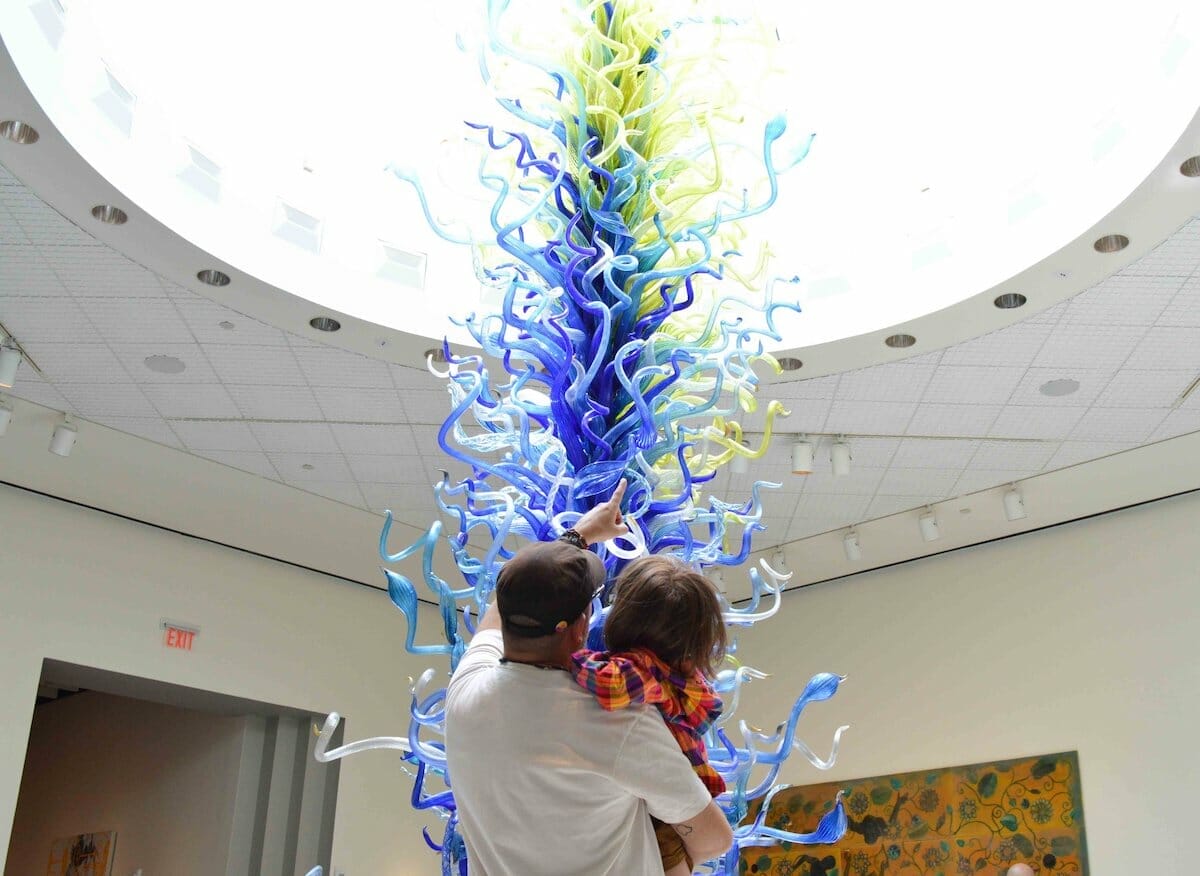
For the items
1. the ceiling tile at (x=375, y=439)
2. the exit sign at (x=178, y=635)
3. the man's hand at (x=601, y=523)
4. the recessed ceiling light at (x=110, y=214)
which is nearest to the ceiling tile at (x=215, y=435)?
the ceiling tile at (x=375, y=439)

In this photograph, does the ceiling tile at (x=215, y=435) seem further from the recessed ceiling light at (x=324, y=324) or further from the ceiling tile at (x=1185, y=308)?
the ceiling tile at (x=1185, y=308)

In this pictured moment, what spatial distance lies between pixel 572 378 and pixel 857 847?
11.7 metres

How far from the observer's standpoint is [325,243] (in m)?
9.04

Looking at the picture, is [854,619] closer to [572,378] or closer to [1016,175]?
[1016,175]

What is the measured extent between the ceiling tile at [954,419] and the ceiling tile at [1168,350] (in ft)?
3.95

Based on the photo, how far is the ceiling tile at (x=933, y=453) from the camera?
10945mm

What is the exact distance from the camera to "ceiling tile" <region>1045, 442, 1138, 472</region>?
35.9 feet

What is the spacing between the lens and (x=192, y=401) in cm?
1034

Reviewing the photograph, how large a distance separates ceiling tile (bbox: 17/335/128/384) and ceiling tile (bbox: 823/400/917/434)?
5751mm

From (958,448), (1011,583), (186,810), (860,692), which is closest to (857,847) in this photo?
(860,692)

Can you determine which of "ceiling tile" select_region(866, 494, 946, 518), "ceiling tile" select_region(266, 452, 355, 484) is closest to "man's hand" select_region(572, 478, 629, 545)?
"ceiling tile" select_region(266, 452, 355, 484)

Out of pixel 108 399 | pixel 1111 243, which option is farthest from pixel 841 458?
pixel 108 399

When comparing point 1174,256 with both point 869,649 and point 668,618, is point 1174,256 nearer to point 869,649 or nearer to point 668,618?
point 668,618

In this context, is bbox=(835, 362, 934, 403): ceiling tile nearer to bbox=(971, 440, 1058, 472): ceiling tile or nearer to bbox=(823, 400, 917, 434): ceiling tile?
bbox=(823, 400, 917, 434): ceiling tile
